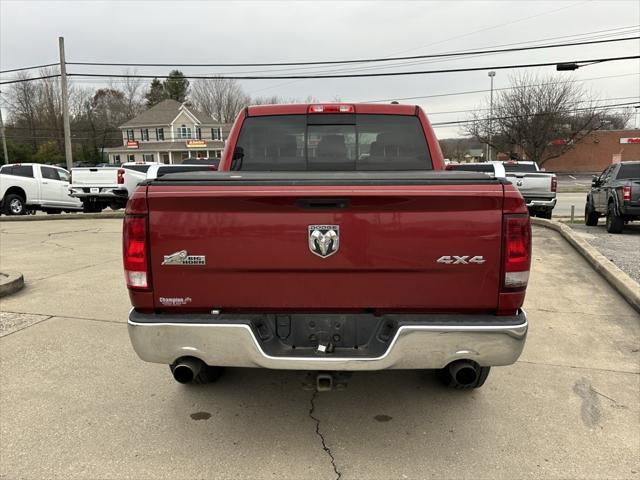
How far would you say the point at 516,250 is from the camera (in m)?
2.56

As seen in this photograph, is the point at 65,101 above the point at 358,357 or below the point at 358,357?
above

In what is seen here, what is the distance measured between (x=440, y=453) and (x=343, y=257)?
132cm

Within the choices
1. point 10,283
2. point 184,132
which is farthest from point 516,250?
Result: point 184,132

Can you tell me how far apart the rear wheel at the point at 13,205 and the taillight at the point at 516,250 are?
1796 cm

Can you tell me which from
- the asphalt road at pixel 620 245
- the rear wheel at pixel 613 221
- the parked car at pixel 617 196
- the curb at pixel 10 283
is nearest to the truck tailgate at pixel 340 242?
the curb at pixel 10 283

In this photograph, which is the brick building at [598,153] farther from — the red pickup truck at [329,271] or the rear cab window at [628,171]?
the red pickup truck at [329,271]

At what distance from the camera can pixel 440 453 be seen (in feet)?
9.52

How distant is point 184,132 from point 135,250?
66.5 meters

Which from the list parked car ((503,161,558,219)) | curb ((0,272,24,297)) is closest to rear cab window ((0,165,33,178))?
curb ((0,272,24,297))

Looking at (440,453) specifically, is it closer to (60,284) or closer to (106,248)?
(60,284)

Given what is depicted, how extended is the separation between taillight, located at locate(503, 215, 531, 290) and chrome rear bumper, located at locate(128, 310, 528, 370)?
215mm

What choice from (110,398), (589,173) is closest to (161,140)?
(589,173)

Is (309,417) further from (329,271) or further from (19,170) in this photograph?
(19,170)

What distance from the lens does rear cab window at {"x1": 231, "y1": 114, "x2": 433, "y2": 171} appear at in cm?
412
